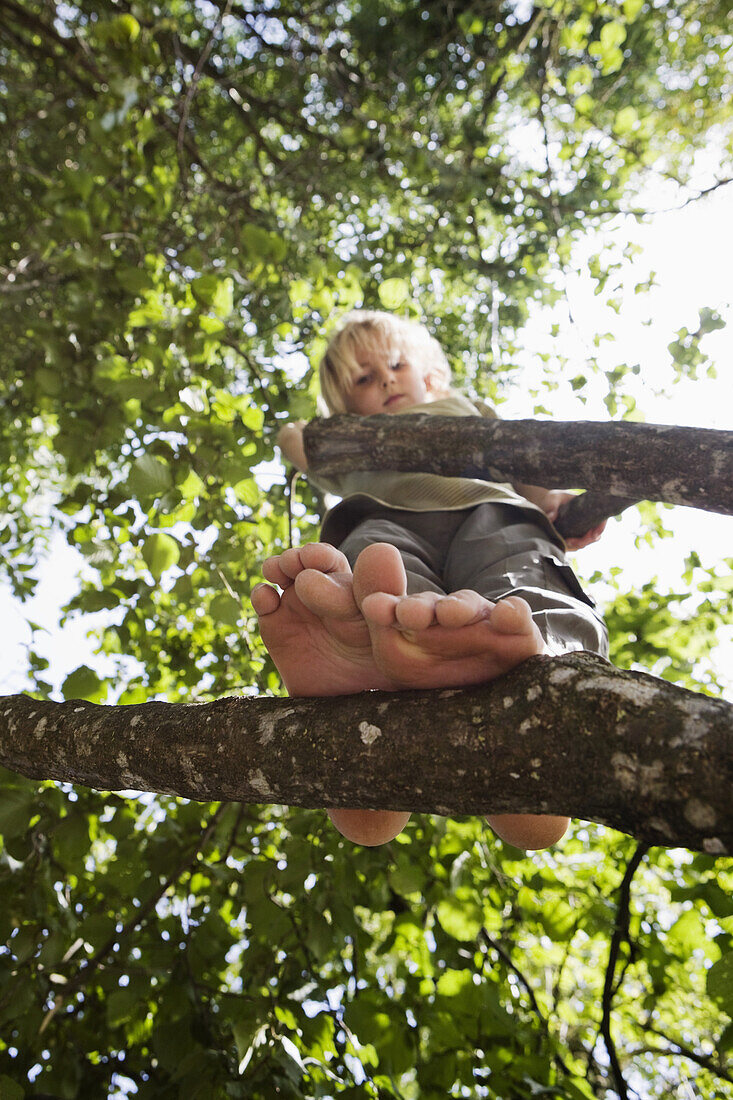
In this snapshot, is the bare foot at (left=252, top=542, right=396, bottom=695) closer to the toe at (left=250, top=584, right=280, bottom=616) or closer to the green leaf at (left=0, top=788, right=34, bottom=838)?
the toe at (left=250, top=584, right=280, bottom=616)

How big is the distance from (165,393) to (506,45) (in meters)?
4.27

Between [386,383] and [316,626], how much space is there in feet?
4.33

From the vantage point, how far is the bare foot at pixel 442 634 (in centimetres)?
88

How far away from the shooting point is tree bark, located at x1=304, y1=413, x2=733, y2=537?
120 centimetres

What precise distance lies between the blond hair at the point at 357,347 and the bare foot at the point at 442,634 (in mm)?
1430

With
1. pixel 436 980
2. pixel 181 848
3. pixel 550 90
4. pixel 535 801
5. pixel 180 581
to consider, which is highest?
pixel 550 90

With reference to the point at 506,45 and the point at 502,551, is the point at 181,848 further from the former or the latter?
the point at 506,45

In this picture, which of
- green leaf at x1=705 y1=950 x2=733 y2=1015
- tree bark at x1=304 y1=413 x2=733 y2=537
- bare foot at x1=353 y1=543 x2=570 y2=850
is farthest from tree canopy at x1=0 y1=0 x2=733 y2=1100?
bare foot at x1=353 y1=543 x2=570 y2=850

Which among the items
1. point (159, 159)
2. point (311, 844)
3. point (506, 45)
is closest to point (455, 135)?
point (506, 45)

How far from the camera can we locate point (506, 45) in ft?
15.0

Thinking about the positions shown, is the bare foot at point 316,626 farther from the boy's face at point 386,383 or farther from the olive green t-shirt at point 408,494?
the boy's face at point 386,383

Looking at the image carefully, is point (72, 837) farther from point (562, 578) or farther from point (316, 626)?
point (562, 578)

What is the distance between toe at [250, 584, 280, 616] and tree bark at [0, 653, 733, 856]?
19 centimetres

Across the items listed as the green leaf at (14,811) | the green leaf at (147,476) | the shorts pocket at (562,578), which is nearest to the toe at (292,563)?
the shorts pocket at (562,578)
